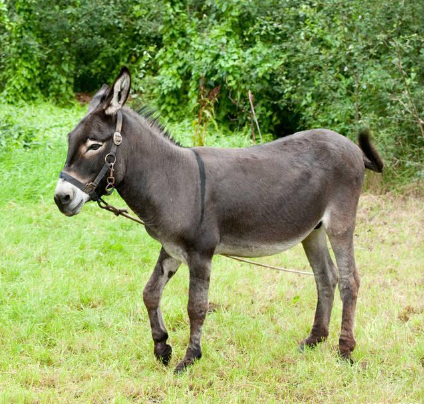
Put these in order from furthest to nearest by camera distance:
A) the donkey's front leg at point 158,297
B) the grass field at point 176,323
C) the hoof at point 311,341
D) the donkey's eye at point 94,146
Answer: the hoof at point 311,341, the donkey's front leg at point 158,297, the grass field at point 176,323, the donkey's eye at point 94,146

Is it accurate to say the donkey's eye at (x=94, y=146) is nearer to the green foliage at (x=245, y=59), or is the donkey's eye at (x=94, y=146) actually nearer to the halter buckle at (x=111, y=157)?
the halter buckle at (x=111, y=157)

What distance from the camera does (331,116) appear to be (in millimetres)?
9172

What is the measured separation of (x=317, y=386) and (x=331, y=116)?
600 cm

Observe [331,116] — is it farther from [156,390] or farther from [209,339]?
[156,390]

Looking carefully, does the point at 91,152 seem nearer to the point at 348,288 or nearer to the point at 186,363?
the point at 186,363

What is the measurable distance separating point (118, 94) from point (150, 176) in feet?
1.87

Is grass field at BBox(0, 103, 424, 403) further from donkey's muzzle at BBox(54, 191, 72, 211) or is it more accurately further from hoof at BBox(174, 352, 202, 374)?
donkey's muzzle at BBox(54, 191, 72, 211)

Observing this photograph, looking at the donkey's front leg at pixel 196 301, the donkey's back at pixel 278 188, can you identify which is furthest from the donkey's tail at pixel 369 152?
the donkey's front leg at pixel 196 301

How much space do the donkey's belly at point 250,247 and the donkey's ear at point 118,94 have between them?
1143 millimetres

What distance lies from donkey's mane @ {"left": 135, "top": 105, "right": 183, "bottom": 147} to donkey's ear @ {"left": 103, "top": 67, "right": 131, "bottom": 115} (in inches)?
14.3

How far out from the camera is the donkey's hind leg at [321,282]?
450 cm

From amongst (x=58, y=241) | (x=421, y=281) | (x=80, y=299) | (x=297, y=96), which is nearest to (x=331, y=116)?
(x=297, y=96)

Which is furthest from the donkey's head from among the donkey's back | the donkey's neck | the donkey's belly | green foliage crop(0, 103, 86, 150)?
green foliage crop(0, 103, 86, 150)

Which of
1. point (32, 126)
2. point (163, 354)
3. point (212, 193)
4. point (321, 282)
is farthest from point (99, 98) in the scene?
point (32, 126)
